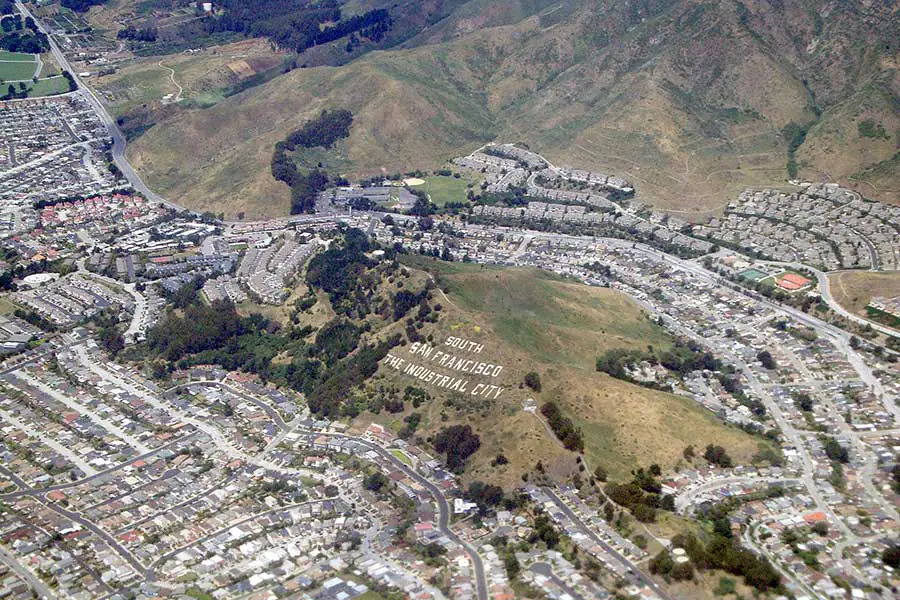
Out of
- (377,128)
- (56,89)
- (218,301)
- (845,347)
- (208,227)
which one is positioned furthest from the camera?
(56,89)

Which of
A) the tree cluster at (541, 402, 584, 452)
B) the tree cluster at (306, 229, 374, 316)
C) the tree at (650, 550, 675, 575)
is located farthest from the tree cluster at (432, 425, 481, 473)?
the tree cluster at (306, 229, 374, 316)

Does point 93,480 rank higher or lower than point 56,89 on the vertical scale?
lower

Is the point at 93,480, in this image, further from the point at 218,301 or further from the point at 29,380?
the point at 218,301

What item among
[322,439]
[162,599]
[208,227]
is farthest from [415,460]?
[208,227]

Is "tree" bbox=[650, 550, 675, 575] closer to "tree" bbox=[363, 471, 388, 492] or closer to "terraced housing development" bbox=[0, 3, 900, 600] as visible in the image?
"terraced housing development" bbox=[0, 3, 900, 600]

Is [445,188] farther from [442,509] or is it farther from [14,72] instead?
[14,72]

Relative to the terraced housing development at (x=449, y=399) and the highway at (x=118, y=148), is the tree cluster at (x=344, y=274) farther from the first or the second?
the highway at (x=118, y=148)
